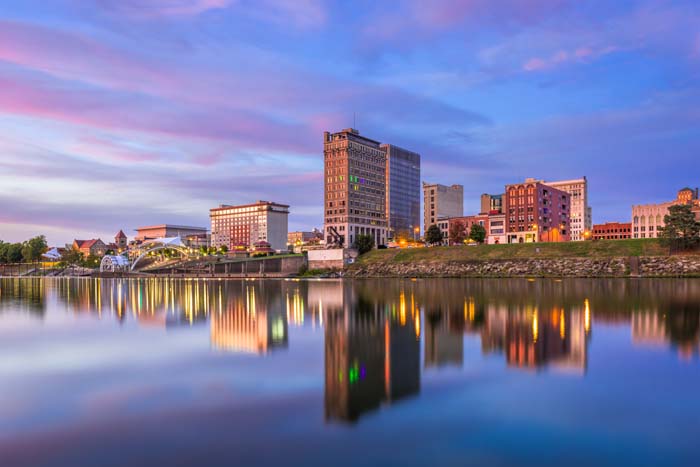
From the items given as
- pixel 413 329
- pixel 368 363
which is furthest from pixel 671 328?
pixel 368 363

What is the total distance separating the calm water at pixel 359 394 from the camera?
11.6 meters

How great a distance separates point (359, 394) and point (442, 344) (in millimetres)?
9897

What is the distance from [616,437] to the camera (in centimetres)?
1237

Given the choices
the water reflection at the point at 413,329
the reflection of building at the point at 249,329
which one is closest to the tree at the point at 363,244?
the water reflection at the point at 413,329

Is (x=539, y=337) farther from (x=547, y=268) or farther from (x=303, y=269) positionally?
(x=303, y=269)

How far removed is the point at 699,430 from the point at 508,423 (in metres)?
4.76

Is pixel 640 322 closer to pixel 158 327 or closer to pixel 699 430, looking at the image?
pixel 699 430

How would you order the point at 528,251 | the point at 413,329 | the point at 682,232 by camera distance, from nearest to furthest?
the point at 413,329, the point at 682,232, the point at 528,251

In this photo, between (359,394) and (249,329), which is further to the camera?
(249,329)

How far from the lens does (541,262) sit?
11150 cm

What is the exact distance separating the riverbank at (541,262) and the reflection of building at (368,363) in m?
78.6

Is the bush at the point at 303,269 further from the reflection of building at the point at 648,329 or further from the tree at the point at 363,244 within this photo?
the reflection of building at the point at 648,329

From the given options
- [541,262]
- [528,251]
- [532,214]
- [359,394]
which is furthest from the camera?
[532,214]

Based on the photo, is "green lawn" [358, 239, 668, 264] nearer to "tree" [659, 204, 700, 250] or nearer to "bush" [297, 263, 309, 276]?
"tree" [659, 204, 700, 250]
